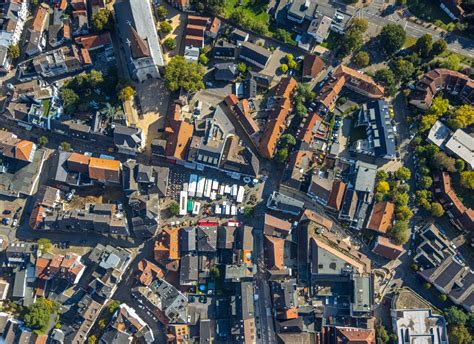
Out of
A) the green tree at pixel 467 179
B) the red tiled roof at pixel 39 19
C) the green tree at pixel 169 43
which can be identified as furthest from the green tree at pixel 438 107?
the red tiled roof at pixel 39 19

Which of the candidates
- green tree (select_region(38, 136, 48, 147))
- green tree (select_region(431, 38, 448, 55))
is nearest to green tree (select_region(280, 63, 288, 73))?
green tree (select_region(431, 38, 448, 55))

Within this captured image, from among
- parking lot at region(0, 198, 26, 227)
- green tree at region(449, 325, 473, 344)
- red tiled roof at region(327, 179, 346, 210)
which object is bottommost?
parking lot at region(0, 198, 26, 227)

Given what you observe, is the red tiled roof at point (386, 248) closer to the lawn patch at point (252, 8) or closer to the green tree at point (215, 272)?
the green tree at point (215, 272)

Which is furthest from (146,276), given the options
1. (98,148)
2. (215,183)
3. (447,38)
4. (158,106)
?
(447,38)

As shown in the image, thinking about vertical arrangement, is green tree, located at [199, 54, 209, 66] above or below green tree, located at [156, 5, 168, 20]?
below

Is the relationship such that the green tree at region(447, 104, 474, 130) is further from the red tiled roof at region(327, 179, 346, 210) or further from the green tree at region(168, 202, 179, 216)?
the green tree at region(168, 202, 179, 216)

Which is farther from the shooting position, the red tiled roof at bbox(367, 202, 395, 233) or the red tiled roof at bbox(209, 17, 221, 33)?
the red tiled roof at bbox(209, 17, 221, 33)

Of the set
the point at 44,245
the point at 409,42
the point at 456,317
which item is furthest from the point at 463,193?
the point at 44,245
